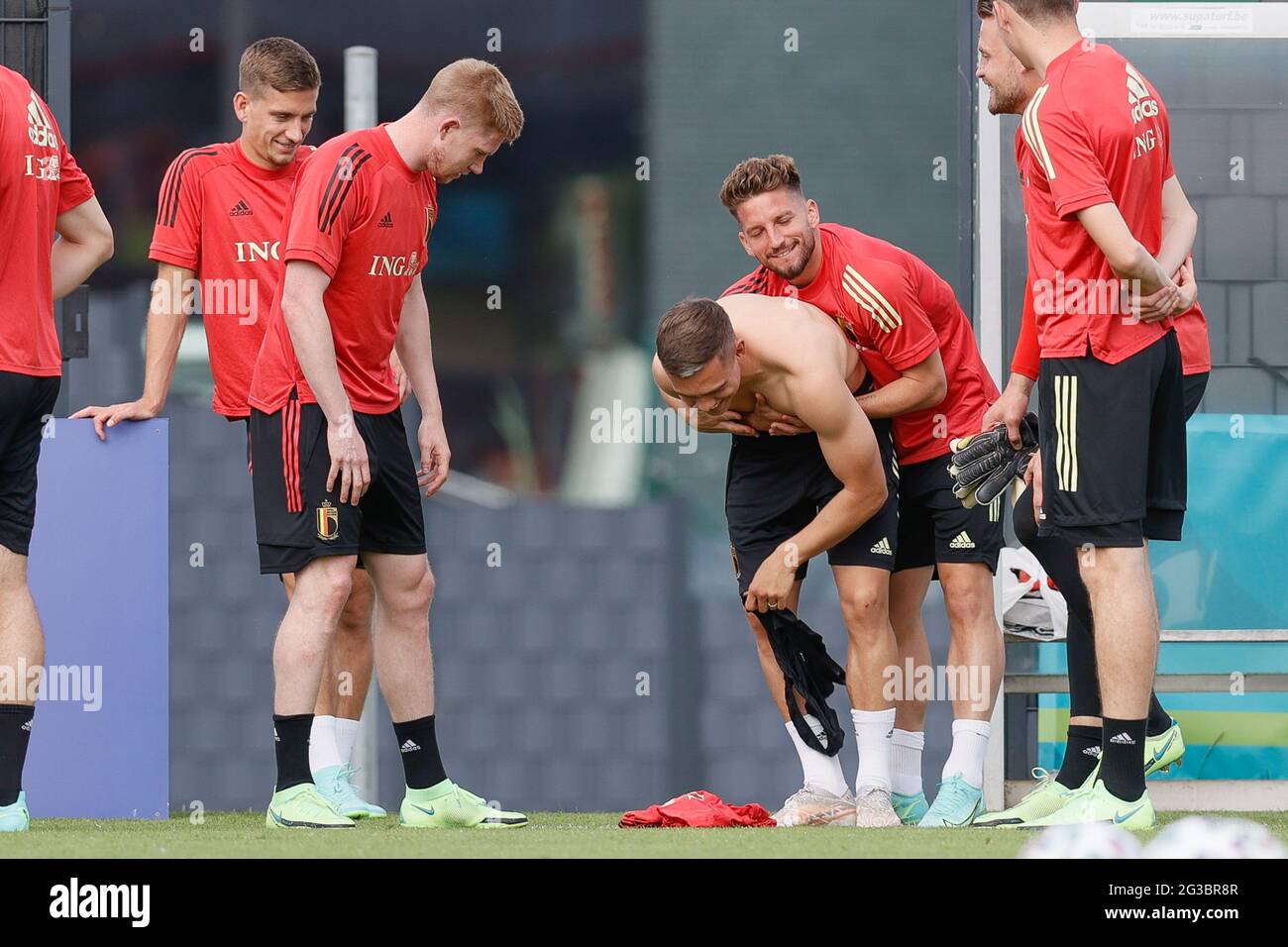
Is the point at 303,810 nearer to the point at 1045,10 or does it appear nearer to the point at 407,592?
the point at 407,592

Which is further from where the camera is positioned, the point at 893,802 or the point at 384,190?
the point at 893,802

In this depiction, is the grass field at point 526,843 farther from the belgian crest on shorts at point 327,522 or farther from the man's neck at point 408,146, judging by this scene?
the man's neck at point 408,146

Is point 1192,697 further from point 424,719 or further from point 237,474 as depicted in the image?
point 237,474

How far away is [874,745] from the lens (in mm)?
4047

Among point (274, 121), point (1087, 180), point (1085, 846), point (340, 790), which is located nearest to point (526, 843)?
point (340, 790)

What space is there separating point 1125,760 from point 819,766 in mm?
931

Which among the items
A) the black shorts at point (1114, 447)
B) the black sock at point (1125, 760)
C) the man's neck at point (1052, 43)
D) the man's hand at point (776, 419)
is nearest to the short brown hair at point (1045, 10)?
the man's neck at point (1052, 43)

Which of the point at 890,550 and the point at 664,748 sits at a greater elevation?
the point at 890,550

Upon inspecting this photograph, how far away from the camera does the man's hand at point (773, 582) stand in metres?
4.04

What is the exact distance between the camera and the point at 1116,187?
11.6 feet

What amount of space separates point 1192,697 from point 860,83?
2264 mm

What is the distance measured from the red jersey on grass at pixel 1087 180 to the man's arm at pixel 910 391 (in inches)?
22.8
